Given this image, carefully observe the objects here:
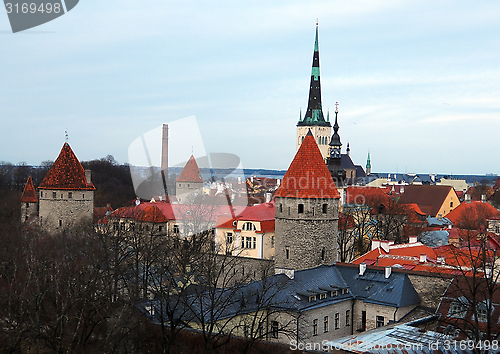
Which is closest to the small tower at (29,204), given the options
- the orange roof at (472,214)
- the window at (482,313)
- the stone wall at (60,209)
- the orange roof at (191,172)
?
the stone wall at (60,209)

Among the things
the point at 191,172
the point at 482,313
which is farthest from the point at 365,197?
the point at 482,313

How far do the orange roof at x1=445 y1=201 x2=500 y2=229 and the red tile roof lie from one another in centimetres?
692

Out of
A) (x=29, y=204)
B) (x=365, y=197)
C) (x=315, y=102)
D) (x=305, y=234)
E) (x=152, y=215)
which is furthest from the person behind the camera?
(x=315, y=102)

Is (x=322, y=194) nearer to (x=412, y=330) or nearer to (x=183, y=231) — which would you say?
(x=412, y=330)

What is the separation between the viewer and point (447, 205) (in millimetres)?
64125

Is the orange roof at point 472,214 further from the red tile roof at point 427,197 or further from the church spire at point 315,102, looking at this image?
the church spire at point 315,102

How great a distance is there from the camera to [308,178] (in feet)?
81.6

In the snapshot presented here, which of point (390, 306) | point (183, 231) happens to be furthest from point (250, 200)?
point (390, 306)

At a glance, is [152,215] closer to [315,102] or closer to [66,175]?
[66,175]

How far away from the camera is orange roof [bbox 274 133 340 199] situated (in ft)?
80.8

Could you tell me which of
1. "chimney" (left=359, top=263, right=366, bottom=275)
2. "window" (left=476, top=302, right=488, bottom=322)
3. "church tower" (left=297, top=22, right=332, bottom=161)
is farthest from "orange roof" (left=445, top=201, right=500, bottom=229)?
"window" (left=476, top=302, right=488, bottom=322)

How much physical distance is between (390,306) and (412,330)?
3.41 metres

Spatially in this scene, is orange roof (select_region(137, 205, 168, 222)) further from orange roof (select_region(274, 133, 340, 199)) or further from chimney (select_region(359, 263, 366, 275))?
chimney (select_region(359, 263, 366, 275))

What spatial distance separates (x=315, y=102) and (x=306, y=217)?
4554 cm
